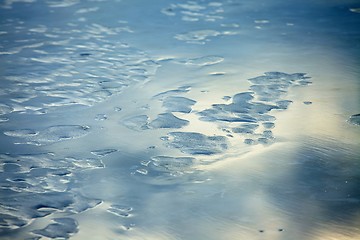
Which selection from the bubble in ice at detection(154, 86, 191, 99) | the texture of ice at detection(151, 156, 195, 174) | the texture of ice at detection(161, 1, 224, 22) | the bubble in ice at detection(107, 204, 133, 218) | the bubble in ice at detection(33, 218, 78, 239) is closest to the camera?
the bubble in ice at detection(33, 218, 78, 239)

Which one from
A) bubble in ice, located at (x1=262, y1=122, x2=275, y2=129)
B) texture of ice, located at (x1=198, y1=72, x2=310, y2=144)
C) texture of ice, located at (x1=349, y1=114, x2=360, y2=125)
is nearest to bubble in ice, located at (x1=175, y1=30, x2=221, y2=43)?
texture of ice, located at (x1=198, y1=72, x2=310, y2=144)

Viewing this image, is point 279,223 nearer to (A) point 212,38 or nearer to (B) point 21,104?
(B) point 21,104

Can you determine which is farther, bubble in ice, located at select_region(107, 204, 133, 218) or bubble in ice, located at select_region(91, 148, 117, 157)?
bubble in ice, located at select_region(91, 148, 117, 157)

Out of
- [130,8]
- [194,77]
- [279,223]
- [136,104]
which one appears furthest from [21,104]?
[130,8]

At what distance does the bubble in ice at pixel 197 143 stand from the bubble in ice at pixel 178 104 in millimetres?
247

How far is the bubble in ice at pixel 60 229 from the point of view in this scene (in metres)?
1.54

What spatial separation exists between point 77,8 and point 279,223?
3.18 m

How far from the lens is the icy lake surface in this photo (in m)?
1.61

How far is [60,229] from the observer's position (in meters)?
1.56

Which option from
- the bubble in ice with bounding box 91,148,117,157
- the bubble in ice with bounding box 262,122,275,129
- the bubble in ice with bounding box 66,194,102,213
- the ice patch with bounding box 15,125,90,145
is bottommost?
the bubble in ice with bounding box 66,194,102,213

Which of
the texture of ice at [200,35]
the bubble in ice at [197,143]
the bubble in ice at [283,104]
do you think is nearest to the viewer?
the bubble in ice at [197,143]

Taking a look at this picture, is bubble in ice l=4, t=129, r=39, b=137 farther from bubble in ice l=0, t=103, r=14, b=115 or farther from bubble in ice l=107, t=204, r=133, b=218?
bubble in ice l=107, t=204, r=133, b=218

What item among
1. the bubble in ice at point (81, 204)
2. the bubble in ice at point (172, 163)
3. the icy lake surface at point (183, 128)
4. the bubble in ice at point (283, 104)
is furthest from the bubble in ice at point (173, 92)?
the bubble in ice at point (81, 204)

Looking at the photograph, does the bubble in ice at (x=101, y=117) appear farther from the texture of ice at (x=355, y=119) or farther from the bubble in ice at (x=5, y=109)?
the texture of ice at (x=355, y=119)
